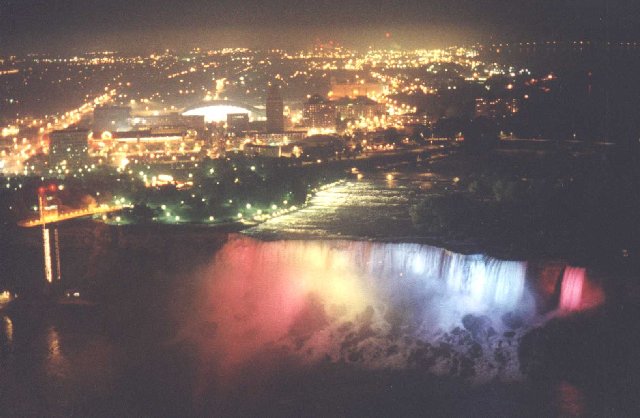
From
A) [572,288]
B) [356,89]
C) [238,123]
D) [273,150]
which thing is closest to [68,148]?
[273,150]

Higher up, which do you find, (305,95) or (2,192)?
(305,95)

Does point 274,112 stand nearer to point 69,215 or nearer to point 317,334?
point 69,215

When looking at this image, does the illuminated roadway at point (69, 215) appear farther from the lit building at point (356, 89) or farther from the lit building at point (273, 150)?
the lit building at point (356, 89)

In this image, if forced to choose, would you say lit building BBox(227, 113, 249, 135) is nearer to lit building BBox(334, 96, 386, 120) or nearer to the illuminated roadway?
lit building BBox(334, 96, 386, 120)

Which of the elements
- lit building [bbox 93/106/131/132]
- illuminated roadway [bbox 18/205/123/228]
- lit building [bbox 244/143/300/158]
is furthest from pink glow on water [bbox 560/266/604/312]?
lit building [bbox 93/106/131/132]

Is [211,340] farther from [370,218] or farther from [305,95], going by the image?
[305,95]

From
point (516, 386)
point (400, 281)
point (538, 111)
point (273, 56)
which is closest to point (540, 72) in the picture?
point (538, 111)
